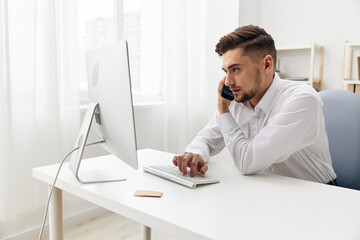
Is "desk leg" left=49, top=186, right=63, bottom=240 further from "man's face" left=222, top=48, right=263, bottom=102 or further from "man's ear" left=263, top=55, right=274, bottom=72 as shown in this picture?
"man's ear" left=263, top=55, right=274, bottom=72

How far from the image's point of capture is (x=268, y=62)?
1.30 metres

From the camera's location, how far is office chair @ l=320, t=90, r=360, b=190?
4.40ft

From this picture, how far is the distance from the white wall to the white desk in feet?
7.95

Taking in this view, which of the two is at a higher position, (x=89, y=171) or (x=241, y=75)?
(x=241, y=75)

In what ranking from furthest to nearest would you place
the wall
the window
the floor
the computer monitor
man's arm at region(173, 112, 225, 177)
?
the window
the floor
the wall
man's arm at region(173, 112, 225, 177)
the computer monitor

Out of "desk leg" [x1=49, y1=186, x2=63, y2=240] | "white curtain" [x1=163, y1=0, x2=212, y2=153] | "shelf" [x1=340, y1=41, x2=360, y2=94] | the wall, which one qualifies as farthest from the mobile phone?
"shelf" [x1=340, y1=41, x2=360, y2=94]

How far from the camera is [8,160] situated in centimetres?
174

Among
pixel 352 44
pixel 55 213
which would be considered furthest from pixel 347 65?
pixel 55 213

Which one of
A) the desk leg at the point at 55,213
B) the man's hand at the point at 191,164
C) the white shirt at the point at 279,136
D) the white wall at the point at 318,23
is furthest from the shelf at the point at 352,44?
the desk leg at the point at 55,213

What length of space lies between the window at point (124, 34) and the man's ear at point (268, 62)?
1.43m

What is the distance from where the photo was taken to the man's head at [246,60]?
4.07ft

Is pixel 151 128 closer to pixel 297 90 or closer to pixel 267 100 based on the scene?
pixel 267 100

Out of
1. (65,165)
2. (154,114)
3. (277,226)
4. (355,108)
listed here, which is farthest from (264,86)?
(154,114)

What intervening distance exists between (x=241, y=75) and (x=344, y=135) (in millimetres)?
524
